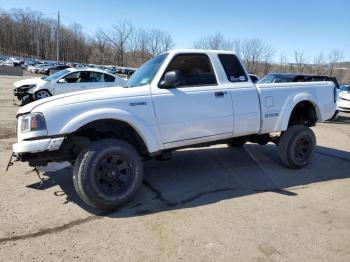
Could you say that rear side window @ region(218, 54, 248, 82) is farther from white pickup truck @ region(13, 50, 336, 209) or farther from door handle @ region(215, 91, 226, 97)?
door handle @ region(215, 91, 226, 97)

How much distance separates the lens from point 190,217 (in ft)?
14.4

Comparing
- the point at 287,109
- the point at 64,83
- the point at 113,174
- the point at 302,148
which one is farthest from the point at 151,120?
the point at 64,83

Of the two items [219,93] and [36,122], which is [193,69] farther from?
[36,122]

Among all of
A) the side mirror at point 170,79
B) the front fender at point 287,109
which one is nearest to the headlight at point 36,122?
the side mirror at point 170,79

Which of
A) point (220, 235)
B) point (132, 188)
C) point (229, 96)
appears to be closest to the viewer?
point (220, 235)

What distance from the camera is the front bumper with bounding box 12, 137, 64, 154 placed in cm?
432

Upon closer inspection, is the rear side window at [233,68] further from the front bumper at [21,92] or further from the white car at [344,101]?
the white car at [344,101]

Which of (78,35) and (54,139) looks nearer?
(54,139)

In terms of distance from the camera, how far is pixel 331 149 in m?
8.77

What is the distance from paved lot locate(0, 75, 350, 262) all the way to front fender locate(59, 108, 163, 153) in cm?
78

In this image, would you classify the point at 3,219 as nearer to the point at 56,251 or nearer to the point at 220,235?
the point at 56,251

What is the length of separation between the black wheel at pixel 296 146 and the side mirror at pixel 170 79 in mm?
2558

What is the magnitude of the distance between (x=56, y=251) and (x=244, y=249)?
1.84m

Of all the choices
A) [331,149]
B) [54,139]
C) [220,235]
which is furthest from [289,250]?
[331,149]
